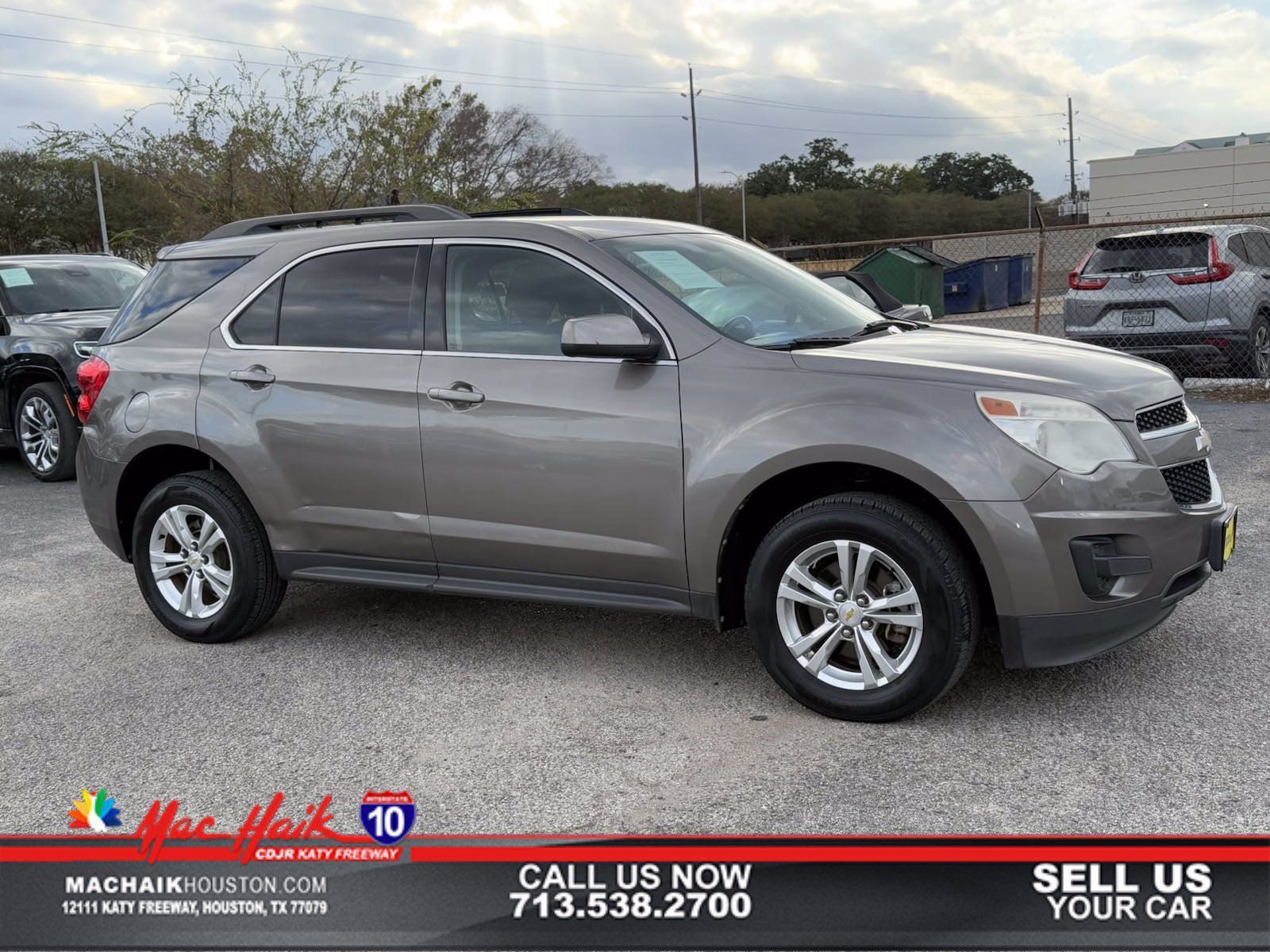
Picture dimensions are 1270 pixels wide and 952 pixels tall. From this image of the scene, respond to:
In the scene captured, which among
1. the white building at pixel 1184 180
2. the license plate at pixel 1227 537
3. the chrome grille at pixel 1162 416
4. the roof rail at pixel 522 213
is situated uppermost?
the white building at pixel 1184 180

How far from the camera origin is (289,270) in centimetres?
516

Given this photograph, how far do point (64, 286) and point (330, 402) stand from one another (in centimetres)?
703

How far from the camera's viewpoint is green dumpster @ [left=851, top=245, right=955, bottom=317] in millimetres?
24469

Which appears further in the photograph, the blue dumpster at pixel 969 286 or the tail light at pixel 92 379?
the blue dumpster at pixel 969 286

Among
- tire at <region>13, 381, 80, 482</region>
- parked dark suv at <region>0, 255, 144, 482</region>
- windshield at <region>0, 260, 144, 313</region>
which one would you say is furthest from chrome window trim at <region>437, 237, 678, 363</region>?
windshield at <region>0, 260, 144, 313</region>

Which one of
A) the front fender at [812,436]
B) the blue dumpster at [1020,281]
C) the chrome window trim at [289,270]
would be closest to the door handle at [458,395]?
the chrome window trim at [289,270]

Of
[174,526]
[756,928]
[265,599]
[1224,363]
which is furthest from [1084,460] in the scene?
[1224,363]

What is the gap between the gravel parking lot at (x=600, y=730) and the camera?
3.56 m

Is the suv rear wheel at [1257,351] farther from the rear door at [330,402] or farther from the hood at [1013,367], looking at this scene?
the rear door at [330,402]

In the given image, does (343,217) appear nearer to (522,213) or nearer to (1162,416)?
(522,213)

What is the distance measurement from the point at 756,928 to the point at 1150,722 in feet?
5.88

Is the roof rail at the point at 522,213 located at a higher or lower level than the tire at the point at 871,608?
higher

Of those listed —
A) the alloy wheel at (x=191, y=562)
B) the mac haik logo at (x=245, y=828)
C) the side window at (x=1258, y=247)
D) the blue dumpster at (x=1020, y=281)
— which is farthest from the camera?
the blue dumpster at (x=1020, y=281)

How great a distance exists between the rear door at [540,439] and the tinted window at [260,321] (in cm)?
79
